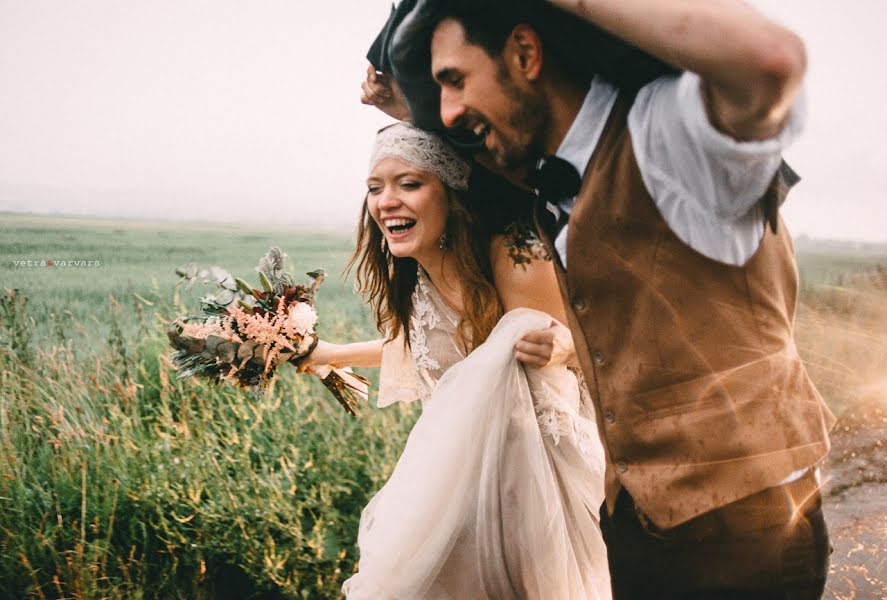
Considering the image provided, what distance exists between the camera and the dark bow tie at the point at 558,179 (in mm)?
1472

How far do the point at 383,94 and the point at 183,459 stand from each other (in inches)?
94.3

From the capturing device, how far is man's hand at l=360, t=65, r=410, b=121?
7.98 ft

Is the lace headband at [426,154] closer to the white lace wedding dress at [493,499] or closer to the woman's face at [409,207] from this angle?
the woman's face at [409,207]

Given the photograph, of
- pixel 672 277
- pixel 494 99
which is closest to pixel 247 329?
pixel 494 99

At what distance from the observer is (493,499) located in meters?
2.21

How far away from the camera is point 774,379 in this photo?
4.48 feet

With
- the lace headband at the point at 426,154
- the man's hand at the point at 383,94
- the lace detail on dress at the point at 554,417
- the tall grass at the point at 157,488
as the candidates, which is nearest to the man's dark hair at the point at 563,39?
the man's hand at the point at 383,94

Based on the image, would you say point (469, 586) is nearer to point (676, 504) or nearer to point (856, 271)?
point (676, 504)

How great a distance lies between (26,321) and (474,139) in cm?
336

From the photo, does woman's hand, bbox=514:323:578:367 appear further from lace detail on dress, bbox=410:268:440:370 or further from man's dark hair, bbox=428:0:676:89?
man's dark hair, bbox=428:0:676:89

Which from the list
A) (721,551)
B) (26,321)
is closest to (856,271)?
(721,551)

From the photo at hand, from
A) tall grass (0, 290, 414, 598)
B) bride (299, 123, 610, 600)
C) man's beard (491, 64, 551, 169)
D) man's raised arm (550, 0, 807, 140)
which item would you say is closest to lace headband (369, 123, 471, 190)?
bride (299, 123, 610, 600)

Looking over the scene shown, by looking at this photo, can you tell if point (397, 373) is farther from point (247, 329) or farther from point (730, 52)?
point (730, 52)

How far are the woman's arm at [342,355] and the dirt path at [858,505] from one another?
226cm
